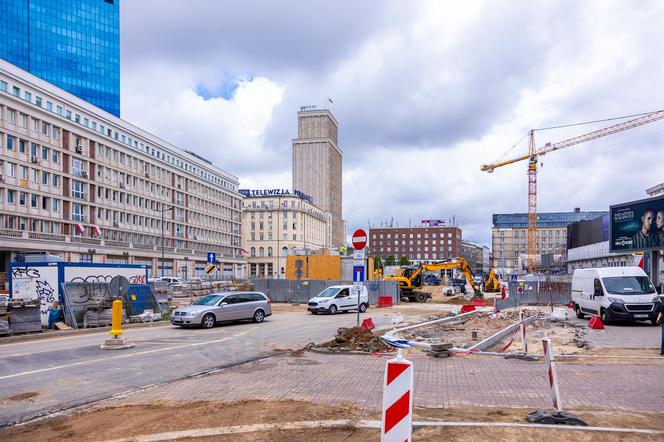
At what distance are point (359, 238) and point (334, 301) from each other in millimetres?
15702

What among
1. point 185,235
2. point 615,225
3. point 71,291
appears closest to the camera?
point 71,291

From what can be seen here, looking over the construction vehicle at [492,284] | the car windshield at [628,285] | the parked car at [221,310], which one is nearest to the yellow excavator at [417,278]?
the construction vehicle at [492,284]

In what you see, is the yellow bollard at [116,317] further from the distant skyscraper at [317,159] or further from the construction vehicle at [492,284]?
the distant skyscraper at [317,159]

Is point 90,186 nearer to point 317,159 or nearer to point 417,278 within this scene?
point 417,278

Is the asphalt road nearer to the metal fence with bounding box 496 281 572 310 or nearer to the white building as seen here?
the metal fence with bounding box 496 281 572 310

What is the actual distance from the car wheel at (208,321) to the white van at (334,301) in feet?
29.7

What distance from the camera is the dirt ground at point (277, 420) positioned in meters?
6.31

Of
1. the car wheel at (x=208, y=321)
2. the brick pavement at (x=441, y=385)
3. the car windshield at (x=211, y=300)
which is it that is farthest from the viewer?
the car windshield at (x=211, y=300)

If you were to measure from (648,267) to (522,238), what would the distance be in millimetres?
135681

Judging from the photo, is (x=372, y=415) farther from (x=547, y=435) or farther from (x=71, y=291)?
(x=71, y=291)

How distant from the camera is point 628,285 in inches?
839

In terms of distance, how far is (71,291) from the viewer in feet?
73.3

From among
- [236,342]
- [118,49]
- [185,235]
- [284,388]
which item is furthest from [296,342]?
[118,49]

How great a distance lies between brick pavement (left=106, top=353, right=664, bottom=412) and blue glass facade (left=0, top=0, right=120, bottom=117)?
3296 inches
